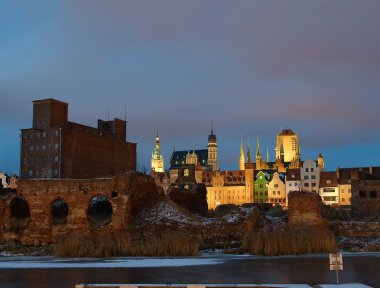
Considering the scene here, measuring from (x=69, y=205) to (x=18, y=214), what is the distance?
704 cm

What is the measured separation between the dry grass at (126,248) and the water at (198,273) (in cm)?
285

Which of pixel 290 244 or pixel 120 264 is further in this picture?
pixel 290 244

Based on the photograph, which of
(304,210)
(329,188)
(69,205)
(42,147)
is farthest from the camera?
(329,188)

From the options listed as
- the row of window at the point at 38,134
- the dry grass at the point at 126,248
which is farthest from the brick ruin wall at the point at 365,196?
the row of window at the point at 38,134

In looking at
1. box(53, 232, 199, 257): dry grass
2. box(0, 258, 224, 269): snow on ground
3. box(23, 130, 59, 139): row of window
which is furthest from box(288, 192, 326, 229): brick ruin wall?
box(23, 130, 59, 139): row of window

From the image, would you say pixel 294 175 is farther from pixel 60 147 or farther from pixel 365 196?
pixel 365 196

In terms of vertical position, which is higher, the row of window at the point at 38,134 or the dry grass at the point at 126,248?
the row of window at the point at 38,134

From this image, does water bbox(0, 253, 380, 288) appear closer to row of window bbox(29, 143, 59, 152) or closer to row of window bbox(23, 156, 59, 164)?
row of window bbox(29, 143, 59, 152)

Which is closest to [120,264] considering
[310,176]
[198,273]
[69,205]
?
[198,273]

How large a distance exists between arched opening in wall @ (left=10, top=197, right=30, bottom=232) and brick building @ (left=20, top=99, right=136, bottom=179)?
5208 cm

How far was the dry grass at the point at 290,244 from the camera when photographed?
27984 millimetres

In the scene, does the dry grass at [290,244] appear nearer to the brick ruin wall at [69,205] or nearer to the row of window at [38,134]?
the brick ruin wall at [69,205]

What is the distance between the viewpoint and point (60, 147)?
9269 centimetres

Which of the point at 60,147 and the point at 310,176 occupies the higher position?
the point at 60,147
